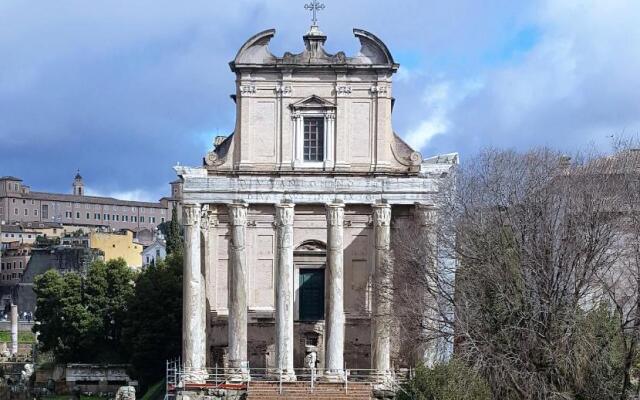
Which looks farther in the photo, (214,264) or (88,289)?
(88,289)

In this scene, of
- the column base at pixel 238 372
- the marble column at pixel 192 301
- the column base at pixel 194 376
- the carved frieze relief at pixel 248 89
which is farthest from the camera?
the carved frieze relief at pixel 248 89

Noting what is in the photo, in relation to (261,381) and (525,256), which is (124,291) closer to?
(261,381)

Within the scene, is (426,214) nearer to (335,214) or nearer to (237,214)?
(335,214)

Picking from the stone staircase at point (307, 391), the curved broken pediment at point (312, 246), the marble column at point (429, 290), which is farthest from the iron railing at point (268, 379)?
the curved broken pediment at point (312, 246)

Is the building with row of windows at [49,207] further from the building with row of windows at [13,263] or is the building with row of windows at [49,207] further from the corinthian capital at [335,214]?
the corinthian capital at [335,214]

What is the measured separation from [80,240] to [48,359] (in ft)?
237

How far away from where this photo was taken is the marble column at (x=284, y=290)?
46.0 meters

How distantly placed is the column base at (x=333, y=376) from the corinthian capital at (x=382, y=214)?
584 centimetres

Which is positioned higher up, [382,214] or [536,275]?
[382,214]

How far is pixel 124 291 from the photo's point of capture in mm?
72750

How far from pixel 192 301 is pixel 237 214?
3.74 metres

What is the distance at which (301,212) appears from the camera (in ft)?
168

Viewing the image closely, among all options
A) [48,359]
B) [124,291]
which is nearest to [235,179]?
[124,291]

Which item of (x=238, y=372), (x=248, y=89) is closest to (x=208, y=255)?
(x=238, y=372)
